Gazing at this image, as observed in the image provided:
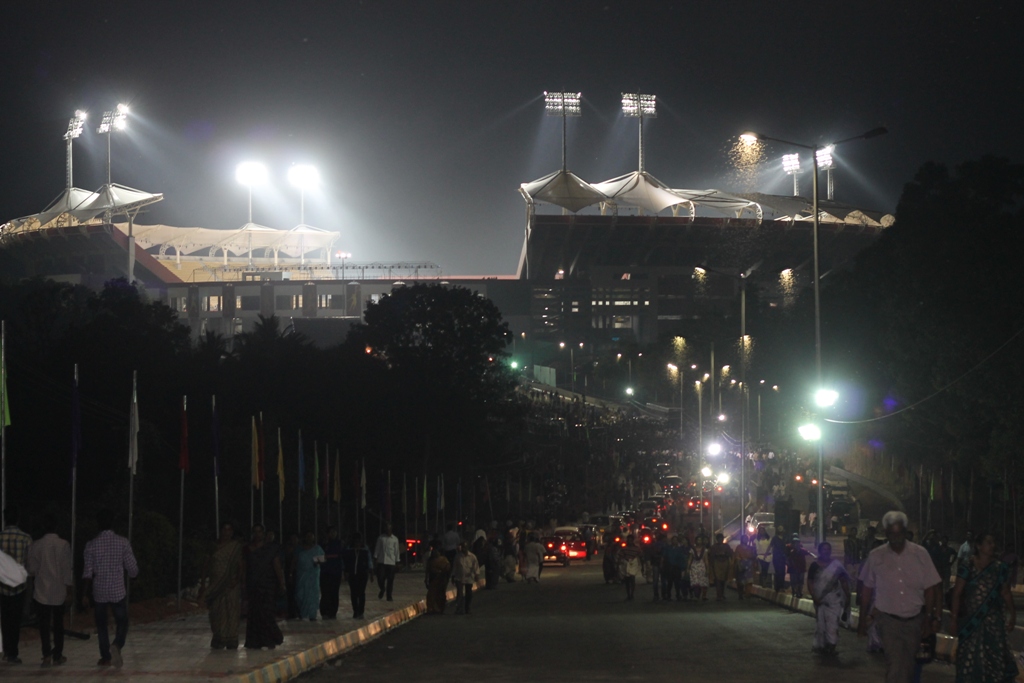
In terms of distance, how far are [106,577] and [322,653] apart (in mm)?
2988

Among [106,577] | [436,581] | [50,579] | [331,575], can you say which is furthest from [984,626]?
[436,581]

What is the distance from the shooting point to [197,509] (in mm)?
36875

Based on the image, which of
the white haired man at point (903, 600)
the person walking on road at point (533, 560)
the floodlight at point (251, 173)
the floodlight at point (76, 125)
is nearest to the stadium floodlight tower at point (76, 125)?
the floodlight at point (76, 125)

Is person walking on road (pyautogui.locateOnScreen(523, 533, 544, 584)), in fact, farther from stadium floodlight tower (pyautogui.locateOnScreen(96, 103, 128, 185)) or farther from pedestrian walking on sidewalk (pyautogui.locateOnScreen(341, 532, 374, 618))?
stadium floodlight tower (pyautogui.locateOnScreen(96, 103, 128, 185))

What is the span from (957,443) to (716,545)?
16.7 metres

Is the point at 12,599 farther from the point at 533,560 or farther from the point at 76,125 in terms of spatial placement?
the point at 76,125

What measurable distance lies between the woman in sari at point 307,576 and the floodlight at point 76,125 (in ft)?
385

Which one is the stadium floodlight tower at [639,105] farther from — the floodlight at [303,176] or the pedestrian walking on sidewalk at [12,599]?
the pedestrian walking on sidewalk at [12,599]

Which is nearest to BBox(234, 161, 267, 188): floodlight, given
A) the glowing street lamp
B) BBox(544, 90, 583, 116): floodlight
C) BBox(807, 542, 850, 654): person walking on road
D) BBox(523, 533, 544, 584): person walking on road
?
the glowing street lamp

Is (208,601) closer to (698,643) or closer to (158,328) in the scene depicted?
(698,643)

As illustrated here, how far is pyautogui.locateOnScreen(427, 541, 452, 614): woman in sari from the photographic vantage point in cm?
2083

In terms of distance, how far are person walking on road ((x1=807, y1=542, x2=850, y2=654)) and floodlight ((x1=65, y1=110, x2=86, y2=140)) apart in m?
121

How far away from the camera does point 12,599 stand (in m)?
11.0

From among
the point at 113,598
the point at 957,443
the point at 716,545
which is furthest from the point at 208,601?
the point at 957,443
